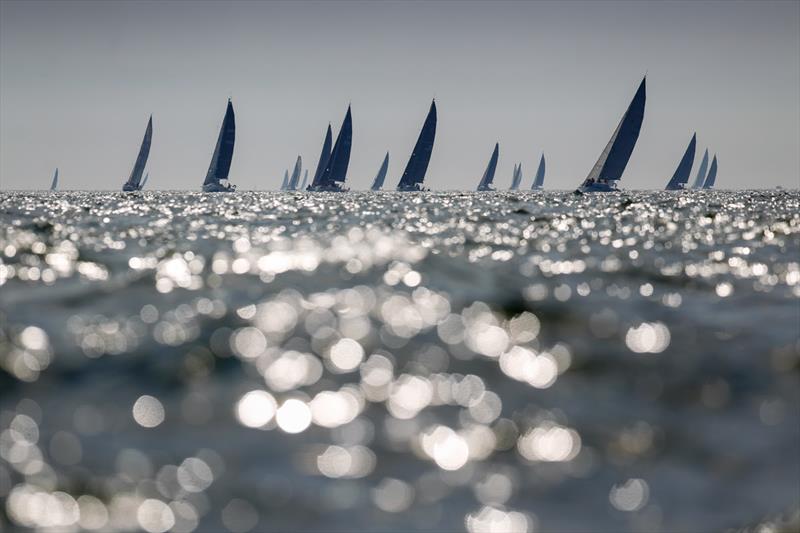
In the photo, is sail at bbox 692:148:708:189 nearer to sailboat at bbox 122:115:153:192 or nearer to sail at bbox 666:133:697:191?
sail at bbox 666:133:697:191

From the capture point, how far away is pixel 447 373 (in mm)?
7355

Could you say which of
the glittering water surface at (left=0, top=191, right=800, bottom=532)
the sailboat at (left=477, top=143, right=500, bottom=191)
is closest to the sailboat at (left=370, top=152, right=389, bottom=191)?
the sailboat at (left=477, top=143, right=500, bottom=191)

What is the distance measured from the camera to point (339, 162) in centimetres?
10612

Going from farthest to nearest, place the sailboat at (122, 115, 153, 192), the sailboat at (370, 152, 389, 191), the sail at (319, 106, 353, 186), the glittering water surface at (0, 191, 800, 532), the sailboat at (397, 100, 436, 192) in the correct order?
1. the sailboat at (370, 152, 389, 191)
2. the sailboat at (122, 115, 153, 192)
3. the sail at (319, 106, 353, 186)
4. the sailboat at (397, 100, 436, 192)
5. the glittering water surface at (0, 191, 800, 532)

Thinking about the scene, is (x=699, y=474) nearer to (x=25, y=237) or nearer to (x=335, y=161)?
(x=25, y=237)

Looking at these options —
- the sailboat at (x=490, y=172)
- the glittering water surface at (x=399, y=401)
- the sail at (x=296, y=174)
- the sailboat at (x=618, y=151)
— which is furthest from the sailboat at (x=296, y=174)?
the glittering water surface at (x=399, y=401)

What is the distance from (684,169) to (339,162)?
5939cm

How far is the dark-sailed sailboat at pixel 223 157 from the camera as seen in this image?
100688mm

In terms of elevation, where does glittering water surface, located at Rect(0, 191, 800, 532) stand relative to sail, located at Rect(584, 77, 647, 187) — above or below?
below

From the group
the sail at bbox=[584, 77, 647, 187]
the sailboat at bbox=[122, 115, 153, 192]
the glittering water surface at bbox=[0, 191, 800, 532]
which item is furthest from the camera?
the sailboat at bbox=[122, 115, 153, 192]

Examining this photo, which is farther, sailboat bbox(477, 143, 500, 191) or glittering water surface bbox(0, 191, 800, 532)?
sailboat bbox(477, 143, 500, 191)

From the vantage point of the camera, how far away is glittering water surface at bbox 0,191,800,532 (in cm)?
457

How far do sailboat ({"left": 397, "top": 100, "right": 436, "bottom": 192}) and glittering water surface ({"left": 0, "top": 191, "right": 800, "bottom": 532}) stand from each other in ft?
269

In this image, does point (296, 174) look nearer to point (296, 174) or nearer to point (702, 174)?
point (296, 174)
